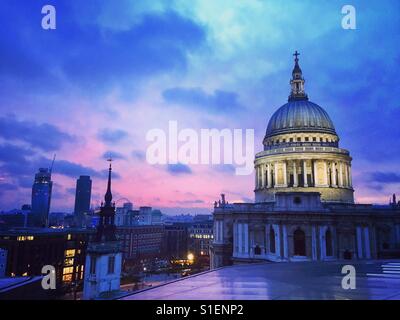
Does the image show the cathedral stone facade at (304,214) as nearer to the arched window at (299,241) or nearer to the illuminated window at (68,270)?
the arched window at (299,241)

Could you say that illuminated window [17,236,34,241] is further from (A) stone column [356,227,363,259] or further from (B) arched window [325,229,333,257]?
(A) stone column [356,227,363,259]

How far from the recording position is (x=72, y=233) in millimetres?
75688

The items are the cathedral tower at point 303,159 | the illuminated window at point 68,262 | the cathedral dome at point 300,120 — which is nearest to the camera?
the cathedral tower at point 303,159

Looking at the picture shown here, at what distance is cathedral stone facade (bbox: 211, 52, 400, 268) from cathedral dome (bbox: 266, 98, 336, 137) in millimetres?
235

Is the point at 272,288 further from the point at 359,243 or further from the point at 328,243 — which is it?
the point at 359,243

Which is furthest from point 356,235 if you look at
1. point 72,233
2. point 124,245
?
point 124,245

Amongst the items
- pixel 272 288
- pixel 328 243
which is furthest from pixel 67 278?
pixel 272 288

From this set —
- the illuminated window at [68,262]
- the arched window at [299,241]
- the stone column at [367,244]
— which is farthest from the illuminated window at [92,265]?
the illuminated window at [68,262]

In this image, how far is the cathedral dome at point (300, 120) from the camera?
55688 millimetres

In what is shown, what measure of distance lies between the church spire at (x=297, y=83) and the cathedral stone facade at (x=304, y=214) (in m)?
8.30

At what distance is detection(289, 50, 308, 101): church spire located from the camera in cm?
6269

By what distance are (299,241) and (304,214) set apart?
3555 millimetres
